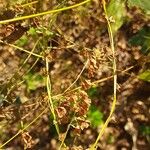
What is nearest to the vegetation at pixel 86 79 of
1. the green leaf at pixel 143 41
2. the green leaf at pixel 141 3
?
the green leaf at pixel 143 41

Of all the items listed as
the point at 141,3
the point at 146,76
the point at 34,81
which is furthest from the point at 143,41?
the point at 34,81

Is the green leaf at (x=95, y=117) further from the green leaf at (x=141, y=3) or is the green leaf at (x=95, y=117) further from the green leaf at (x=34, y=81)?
the green leaf at (x=141, y=3)

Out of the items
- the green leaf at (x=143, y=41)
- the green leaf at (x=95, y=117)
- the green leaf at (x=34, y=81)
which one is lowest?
the green leaf at (x=95, y=117)

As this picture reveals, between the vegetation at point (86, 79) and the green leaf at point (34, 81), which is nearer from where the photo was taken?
the vegetation at point (86, 79)

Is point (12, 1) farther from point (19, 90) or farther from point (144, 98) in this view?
point (144, 98)

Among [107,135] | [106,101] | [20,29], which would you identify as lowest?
[107,135]

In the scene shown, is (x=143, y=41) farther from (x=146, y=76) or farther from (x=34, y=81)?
(x=34, y=81)

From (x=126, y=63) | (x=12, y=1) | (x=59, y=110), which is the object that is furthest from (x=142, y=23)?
(x=59, y=110)

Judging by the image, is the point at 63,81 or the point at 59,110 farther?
the point at 63,81
